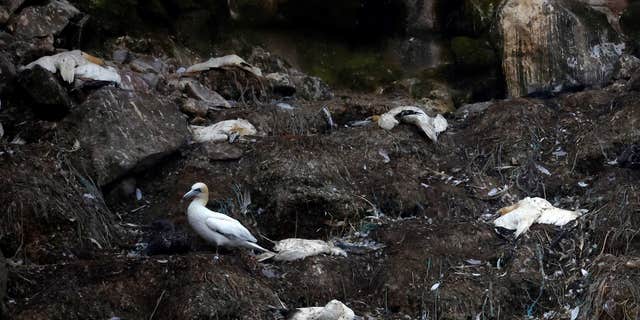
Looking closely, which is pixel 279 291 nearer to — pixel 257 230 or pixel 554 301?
pixel 257 230

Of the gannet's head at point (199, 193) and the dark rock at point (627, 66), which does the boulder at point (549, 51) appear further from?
the gannet's head at point (199, 193)

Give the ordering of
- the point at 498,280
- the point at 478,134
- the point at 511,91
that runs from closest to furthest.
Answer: the point at 498,280, the point at 478,134, the point at 511,91

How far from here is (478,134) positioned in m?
11.1

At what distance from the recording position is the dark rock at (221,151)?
32.8 ft

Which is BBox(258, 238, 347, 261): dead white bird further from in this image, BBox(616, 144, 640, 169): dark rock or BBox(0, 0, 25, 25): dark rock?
BBox(0, 0, 25, 25): dark rock

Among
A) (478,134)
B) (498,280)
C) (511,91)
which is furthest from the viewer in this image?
(511,91)

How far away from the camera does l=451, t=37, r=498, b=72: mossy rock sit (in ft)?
42.1

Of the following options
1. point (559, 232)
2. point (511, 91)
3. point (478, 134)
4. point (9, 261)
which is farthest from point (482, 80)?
point (9, 261)

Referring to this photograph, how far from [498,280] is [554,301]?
465 mm

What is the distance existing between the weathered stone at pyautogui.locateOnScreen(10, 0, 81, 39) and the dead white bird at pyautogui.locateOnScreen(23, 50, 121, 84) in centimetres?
91

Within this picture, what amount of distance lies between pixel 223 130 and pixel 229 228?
7.52ft

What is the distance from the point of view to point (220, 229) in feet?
27.3

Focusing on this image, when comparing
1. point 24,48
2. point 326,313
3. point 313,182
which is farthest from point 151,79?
point 326,313

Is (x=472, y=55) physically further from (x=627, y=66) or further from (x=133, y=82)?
(x=133, y=82)
